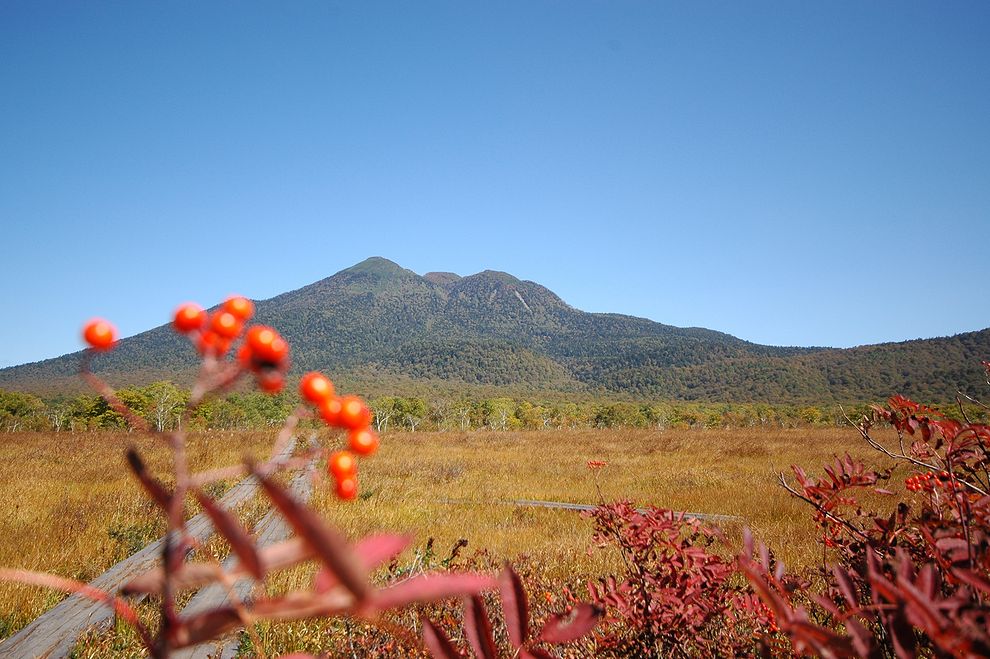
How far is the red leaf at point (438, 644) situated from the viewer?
0.83m

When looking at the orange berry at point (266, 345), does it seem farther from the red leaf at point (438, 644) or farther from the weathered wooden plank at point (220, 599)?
the weathered wooden plank at point (220, 599)

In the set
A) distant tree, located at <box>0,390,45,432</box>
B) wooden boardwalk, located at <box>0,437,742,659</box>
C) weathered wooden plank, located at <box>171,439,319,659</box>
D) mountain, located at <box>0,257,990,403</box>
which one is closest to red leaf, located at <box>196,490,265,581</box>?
weathered wooden plank, located at <box>171,439,319,659</box>

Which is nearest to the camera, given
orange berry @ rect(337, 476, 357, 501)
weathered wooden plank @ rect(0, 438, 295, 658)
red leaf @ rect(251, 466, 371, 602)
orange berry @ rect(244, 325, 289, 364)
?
red leaf @ rect(251, 466, 371, 602)

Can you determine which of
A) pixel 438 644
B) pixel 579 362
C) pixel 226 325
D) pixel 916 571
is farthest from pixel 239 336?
pixel 579 362

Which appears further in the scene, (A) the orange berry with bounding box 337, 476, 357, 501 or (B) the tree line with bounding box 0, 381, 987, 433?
(B) the tree line with bounding box 0, 381, 987, 433

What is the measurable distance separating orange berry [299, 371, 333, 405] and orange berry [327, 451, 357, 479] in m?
0.07

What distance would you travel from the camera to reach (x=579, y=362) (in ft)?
518

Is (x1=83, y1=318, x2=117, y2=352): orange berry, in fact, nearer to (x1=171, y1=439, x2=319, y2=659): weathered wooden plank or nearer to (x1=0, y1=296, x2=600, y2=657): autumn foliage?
(x1=0, y1=296, x2=600, y2=657): autumn foliage

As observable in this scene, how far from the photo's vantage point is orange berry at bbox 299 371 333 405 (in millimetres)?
560

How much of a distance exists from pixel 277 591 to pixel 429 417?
47524mm

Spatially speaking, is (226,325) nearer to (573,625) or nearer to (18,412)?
(573,625)

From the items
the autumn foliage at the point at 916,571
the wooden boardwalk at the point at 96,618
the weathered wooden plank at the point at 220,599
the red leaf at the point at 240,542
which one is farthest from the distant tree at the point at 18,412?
the red leaf at the point at 240,542

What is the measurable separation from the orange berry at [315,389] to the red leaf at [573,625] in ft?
1.81

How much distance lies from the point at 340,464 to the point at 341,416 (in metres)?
0.07
